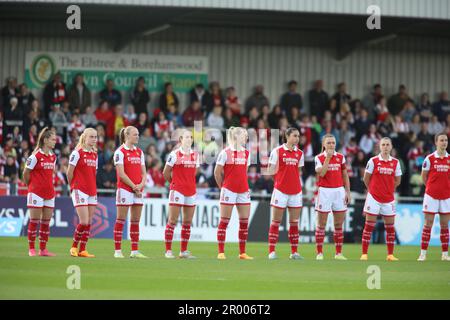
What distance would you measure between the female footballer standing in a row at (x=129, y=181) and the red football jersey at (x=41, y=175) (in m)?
1.32

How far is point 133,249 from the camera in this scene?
18.7m

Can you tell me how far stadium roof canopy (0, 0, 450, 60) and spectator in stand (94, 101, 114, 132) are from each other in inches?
115

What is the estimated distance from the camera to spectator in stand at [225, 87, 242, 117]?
32812 millimetres

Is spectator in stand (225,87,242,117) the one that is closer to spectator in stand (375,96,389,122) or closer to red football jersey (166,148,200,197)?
spectator in stand (375,96,389,122)

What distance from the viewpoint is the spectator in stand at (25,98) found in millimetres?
30547

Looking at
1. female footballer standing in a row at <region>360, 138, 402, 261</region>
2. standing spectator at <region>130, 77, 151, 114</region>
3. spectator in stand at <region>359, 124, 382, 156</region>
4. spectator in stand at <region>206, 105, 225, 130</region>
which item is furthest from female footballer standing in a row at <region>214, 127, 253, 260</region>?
spectator in stand at <region>359, 124, 382, 156</region>

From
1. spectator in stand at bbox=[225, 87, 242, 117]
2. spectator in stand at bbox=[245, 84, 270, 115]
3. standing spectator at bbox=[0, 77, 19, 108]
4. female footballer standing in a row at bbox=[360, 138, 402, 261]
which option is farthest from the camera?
spectator in stand at bbox=[245, 84, 270, 115]

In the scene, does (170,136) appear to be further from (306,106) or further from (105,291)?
(105,291)

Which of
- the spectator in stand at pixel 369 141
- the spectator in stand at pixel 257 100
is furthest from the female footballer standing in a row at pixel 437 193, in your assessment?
the spectator in stand at pixel 257 100

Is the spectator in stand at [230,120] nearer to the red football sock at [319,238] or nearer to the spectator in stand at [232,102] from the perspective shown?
the spectator in stand at [232,102]

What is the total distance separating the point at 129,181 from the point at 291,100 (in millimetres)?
16982

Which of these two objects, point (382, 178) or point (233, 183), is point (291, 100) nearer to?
point (382, 178)
